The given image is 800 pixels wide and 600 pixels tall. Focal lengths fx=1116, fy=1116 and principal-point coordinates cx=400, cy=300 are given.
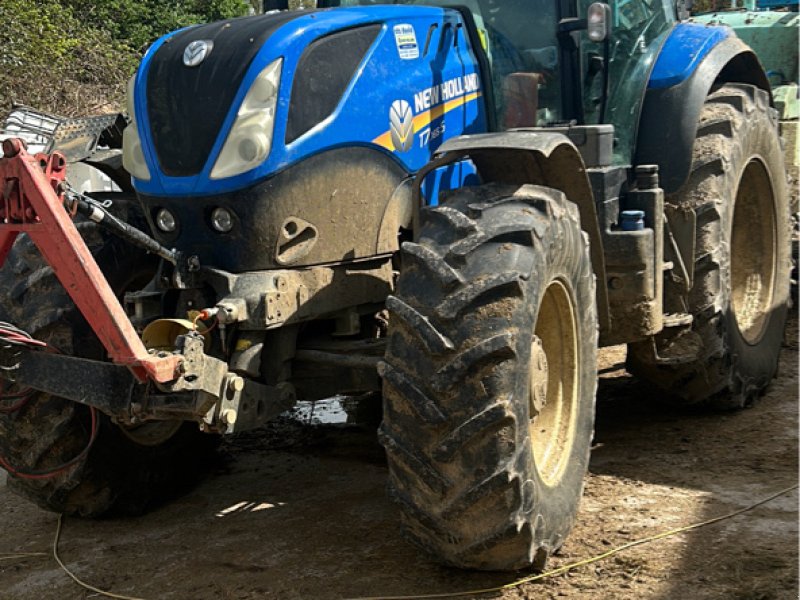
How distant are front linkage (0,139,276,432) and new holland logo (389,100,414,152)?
3.33 ft

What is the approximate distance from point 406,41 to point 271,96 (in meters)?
0.78

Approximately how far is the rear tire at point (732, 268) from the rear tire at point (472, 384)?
1.62 metres

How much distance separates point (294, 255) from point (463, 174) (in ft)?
3.46

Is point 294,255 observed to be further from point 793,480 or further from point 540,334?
point 793,480

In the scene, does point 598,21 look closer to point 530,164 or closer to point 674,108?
point 674,108

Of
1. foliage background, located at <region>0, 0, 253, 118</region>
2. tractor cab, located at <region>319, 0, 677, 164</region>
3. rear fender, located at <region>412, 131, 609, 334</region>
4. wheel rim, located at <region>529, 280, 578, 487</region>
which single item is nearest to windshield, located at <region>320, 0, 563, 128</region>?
tractor cab, located at <region>319, 0, 677, 164</region>

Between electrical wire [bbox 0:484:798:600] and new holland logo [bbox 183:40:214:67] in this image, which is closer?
electrical wire [bbox 0:484:798:600]

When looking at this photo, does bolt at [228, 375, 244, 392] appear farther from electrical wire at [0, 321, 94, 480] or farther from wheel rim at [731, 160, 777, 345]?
wheel rim at [731, 160, 777, 345]

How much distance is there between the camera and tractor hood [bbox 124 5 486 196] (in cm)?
423

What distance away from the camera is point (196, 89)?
170 inches

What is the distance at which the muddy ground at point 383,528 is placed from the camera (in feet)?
13.5

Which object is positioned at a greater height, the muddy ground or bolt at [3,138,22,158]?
bolt at [3,138,22,158]

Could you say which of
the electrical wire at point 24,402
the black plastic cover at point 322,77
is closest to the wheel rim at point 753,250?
the black plastic cover at point 322,77

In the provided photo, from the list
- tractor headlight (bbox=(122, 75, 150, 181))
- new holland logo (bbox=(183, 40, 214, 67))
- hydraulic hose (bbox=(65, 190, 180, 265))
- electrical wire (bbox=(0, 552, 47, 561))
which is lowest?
electrical wire (bbox=(0, 552, 47, 561))
